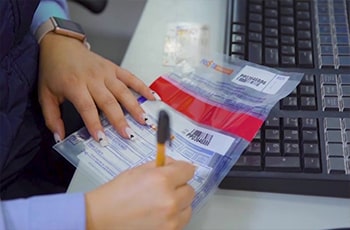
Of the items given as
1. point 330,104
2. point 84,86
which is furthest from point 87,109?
point 330,104

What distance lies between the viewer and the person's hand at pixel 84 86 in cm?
62

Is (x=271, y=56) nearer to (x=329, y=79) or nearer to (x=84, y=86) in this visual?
(x=329, y=79)

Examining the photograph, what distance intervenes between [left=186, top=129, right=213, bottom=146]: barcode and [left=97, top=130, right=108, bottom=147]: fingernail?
86 mm

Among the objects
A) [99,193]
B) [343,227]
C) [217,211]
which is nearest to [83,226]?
[99,193]

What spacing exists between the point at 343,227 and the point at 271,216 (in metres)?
0.07

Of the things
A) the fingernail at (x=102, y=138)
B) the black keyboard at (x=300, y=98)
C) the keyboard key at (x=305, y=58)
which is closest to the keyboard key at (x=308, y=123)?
the black keyboard at (x=300, y=98)

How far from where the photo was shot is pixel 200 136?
1.94ft

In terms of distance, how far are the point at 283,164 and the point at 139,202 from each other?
6.2 inches

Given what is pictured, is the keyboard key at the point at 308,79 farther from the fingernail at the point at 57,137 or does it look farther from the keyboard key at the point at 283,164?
the fingernail at the point at 57,137

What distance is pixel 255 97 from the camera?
0.63m

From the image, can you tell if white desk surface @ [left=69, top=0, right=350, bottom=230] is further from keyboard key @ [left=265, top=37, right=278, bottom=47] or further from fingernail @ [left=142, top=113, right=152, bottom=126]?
keyboard key @ [left=265, top=37, right=278, bottom=47]

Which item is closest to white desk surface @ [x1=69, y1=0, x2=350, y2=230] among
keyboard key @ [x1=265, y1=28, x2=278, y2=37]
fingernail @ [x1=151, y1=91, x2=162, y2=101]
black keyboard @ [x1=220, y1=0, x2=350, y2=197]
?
black keyboard @ [x1=220, y1=0, x2=350, y2=197]

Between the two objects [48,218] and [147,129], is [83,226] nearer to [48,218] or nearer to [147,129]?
[48,218]

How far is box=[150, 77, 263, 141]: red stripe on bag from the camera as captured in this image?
23.3 inches
